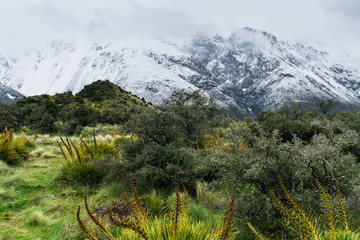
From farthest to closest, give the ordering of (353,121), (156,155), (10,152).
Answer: (353,121), (10,152), (156,155)

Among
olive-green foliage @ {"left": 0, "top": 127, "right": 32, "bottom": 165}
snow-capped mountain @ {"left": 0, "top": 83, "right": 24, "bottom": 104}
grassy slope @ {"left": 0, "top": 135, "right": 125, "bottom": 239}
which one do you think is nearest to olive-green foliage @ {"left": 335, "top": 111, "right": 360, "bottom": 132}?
grassy slope @ {"left": 0, "top": 135, "right": 125, "bottom": 239}

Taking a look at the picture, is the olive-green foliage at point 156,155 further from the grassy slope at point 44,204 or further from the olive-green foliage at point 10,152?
the olive-green foliage at point 10,152

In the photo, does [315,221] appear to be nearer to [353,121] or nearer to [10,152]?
[10,152]

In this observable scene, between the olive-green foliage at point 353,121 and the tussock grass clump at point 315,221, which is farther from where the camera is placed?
the olive-green foliage at point 353,121

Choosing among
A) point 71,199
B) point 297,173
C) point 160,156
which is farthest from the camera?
point 160,156

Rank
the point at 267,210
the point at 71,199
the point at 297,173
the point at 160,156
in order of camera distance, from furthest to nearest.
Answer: the point at 160,156 → the point at 71,199 → the point at 297,173 → the point at 267,210

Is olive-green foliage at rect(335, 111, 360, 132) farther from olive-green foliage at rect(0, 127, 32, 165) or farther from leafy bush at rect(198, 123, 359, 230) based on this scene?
olive-green foliage at rect(0, 127, 32, 165)

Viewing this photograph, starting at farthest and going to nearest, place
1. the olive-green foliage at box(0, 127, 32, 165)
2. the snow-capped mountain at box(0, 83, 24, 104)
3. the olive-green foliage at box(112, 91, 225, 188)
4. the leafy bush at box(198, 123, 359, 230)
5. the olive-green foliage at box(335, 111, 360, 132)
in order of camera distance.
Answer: the snow-capped mountain at box(0, 83, 24, 104) → the olive-green foliage at box(335, 111, 360, 132) → the olive-green foliage at box(0, 127, 32, 165) → the olive-green foliage at box(112, 91, 225, 188) → the leafy bush at box(198, 123, 359, 230)

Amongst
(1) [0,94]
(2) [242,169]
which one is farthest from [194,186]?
(1) [0,94]

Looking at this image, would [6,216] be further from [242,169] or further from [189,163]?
[242,169]

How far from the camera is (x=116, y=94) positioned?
72.3 m

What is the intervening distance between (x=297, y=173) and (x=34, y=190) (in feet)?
20.6

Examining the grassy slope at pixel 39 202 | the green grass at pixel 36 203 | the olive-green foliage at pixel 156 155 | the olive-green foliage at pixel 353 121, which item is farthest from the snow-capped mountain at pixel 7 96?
the olive-green foliage at pixel 353 121

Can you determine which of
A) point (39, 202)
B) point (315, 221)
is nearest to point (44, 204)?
point (39, 202)
